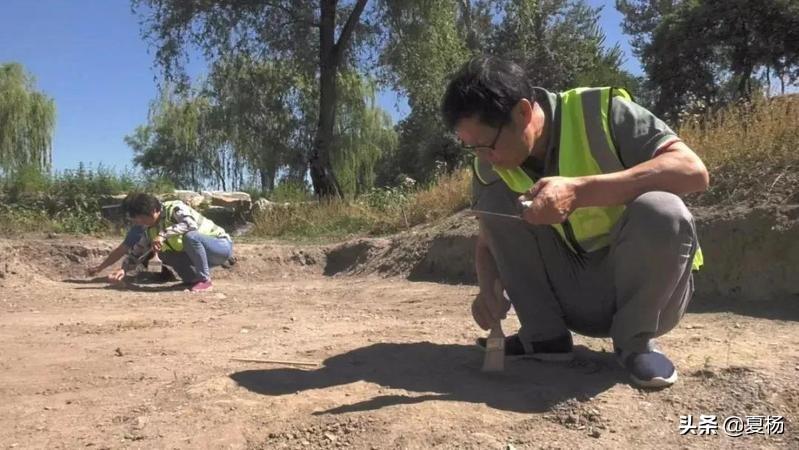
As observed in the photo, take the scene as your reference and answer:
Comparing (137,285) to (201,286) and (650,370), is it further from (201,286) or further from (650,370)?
(650,370)

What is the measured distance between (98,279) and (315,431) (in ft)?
17.0

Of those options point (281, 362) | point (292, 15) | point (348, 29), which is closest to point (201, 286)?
point (281, 362)

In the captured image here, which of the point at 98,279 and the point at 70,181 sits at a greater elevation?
the point at 70,181

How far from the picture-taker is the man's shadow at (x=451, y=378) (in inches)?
86.5

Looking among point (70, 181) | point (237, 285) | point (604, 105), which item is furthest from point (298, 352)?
point (70, 181)

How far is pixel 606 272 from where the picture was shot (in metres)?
2.40

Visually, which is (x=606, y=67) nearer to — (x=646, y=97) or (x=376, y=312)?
(x=646, y=97)

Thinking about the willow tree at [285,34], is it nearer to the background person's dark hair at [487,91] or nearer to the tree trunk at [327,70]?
the tree trunk at [327,70]

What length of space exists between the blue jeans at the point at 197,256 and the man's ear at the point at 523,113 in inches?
166

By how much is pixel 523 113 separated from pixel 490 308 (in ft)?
2.50

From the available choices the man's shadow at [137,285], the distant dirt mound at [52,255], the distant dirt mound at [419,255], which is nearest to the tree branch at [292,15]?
the distant dirt mound at [419,255]

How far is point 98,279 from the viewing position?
6438 millimetres

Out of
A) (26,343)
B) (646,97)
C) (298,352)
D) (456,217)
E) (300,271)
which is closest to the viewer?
(298,352)

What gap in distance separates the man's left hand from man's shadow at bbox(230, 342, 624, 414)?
2.06 ft
